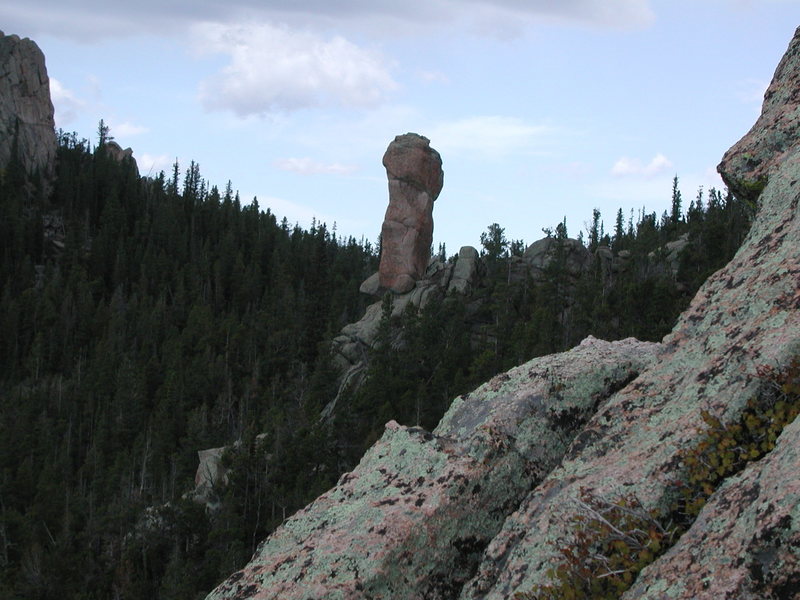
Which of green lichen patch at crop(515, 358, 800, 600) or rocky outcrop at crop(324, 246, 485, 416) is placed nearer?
green lichen patch at crop(515, 358, 800, 600)

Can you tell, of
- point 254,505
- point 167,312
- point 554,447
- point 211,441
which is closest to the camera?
point 554,447

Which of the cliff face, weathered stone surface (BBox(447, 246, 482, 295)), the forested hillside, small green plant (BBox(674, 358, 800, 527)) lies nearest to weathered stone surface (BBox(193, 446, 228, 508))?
the forested hillside

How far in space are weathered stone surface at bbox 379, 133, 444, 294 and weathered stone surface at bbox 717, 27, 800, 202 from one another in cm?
8679

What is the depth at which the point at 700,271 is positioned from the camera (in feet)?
259

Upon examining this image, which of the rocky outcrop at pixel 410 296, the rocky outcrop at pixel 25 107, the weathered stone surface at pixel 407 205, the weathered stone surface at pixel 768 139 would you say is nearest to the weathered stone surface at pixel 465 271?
the rocky outcrop at pixel 410 296

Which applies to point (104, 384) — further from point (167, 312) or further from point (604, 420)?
point (604, 420)

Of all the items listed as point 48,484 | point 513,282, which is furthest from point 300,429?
point 513,282

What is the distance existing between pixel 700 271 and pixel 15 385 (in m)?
91.0

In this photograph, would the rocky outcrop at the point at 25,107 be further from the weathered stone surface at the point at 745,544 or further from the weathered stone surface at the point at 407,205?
the weathered stone surface at the point at 745,544

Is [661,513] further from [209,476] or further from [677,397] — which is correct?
[209,476]

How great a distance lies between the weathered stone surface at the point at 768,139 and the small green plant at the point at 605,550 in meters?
4.18

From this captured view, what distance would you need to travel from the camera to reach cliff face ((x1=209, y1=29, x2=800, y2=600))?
524 cm

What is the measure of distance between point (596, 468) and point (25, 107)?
18869cm

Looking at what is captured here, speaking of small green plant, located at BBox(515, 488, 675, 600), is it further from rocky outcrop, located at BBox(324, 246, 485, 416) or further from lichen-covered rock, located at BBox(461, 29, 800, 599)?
rocky outcrop, located at BBox(324, 246, 485, 416)
